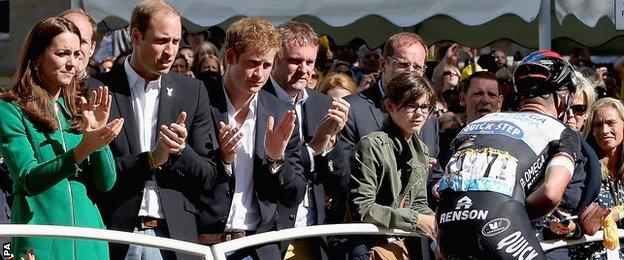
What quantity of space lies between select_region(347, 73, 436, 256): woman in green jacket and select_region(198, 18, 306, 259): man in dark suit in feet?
1.12

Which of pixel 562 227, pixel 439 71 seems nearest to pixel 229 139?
pixel 562 227

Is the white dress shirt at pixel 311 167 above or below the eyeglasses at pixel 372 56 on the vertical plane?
above

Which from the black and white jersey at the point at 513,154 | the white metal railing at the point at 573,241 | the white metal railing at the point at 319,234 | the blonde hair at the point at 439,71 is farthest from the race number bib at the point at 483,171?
the blonde hair at the point at 439,71

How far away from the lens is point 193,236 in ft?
19.0

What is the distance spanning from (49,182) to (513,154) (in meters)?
1.89

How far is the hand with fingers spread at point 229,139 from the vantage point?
5.78 meters

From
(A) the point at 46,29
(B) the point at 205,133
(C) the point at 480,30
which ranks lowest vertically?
(C) the point at 480,30

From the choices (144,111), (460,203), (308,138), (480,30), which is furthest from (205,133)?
(480,30)

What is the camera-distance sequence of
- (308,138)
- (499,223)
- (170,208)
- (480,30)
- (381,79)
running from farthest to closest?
1. (480,30)
2. (381,79)
3. (308,138)
4. (170,208)
5. (499,223)

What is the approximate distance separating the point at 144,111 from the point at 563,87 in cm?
191

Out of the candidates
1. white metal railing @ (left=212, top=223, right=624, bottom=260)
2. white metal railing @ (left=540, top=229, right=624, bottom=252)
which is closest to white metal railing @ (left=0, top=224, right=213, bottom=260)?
white metal railing @ (left=212, top=223, right=624, bottom=260)

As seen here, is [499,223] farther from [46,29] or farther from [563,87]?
[46,29]

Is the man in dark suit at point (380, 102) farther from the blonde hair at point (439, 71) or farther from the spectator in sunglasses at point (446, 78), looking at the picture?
the blonde hair at point (439, 71)

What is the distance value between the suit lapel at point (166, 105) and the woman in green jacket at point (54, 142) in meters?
0.46
